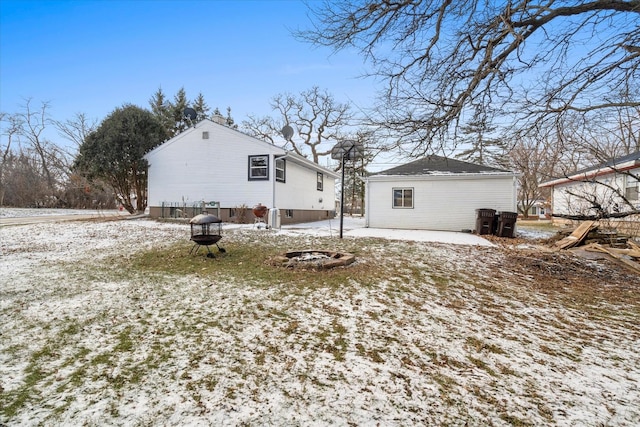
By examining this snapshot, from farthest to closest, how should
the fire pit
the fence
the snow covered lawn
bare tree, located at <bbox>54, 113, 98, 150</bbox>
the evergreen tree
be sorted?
bare tree, located at <bbox>54, 113, 98, 150</bbox> → the evergreen tree → the fence → the fire pit → the snow covered lawn

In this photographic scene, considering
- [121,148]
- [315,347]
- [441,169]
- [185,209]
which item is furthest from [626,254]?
[121,148]

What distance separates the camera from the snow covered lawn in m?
1.97

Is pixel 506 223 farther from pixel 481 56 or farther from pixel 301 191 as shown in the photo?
pixel 301 191

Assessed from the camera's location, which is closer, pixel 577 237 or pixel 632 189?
pixel 577 237

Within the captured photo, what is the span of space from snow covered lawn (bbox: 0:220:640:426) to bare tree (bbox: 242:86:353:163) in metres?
24.5

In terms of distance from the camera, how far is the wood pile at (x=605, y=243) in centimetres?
675

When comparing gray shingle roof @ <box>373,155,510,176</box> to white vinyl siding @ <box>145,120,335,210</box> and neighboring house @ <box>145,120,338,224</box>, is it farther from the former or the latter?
white vinyl siding @ <box>145,120,335,210</box>

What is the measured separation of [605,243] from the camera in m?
8.17

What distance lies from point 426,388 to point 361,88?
4.84m

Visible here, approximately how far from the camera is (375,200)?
14375mm

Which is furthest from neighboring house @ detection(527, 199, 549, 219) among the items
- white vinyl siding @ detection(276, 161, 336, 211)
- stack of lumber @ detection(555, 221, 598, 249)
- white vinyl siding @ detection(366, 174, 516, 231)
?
white vinyl siding @ detection(276, 161, 336, 211)

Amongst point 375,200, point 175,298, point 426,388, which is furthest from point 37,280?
point 375,200

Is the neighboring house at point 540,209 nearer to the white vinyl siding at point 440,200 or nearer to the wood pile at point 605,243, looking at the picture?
the white vinyl siding at point 440,200

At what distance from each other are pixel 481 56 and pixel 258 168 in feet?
34.5
